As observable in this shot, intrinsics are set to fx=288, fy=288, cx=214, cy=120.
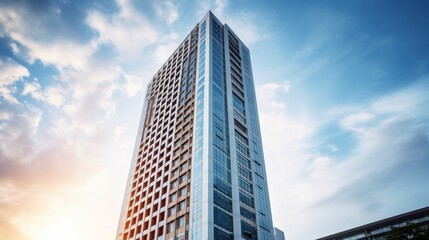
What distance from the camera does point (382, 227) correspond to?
7956 centimetres

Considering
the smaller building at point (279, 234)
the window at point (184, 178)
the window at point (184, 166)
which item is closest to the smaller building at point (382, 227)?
the smaller building at point (279, 234)

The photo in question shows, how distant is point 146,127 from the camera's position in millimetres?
91375

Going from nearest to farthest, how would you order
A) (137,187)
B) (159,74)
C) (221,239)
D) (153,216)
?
(221,239) < (153,216) < (137,187) < (159,74)

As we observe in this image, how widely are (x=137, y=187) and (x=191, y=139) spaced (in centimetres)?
2156

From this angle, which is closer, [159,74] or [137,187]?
[137,187]

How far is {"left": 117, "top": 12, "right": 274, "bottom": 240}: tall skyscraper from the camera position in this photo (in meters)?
53.8

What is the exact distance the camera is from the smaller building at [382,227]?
73.1 meters

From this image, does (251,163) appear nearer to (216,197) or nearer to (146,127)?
(216,197)

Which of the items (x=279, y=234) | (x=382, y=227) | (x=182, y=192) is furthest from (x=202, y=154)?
(x=279, y=234)

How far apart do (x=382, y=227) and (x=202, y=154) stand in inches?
2275

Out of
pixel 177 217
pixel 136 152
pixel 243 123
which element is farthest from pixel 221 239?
pixel 136 152

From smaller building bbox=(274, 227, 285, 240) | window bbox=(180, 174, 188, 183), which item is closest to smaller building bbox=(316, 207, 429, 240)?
smaller building bbox=(274, 227, 285, 240)

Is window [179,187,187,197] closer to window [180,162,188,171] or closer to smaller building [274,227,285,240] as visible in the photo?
window [180,162,188,171]

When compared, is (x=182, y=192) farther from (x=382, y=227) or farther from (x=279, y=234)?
(x=279, y=234)
